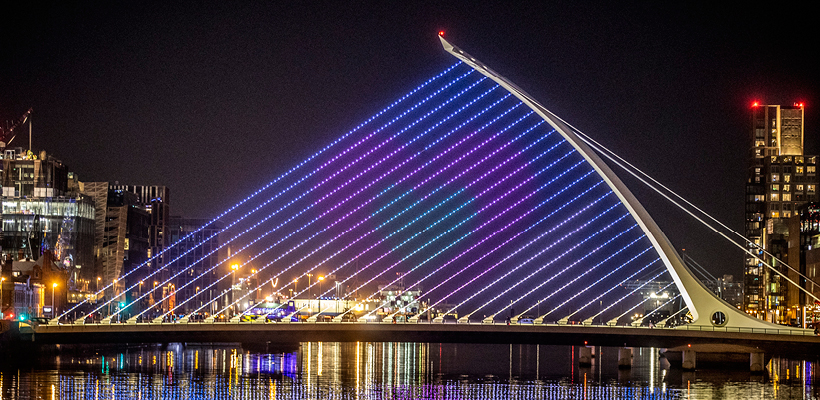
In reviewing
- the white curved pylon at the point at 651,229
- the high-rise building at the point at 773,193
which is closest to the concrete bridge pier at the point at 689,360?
the white curved pylon at the point at 651,229

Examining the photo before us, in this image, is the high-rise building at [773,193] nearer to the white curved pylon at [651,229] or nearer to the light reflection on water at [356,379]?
the light reflection on water at [356,379]

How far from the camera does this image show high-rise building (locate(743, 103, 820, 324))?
13650 centimetres

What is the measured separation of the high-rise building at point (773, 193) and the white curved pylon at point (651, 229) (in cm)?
6327

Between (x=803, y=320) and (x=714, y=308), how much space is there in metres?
51.1

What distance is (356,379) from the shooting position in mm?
66375

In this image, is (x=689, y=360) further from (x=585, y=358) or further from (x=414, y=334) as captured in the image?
(x=414, y=334)

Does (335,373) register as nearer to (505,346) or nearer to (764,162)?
(505,346)

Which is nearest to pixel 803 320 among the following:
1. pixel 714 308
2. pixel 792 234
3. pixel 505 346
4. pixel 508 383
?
pixel 792 234

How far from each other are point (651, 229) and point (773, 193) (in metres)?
94.2

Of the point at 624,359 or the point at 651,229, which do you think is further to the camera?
the point at 624,359

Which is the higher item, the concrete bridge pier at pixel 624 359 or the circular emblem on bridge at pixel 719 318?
the circular emblem on bridge at pixel 719 318

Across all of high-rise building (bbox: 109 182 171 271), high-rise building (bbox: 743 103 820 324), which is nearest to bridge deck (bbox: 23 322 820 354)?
high-rise building (bbox: 743 103 820 324)

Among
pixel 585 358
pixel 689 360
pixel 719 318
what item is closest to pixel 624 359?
pixel 585 358

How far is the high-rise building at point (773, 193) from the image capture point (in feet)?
448
